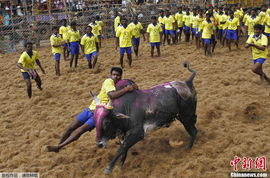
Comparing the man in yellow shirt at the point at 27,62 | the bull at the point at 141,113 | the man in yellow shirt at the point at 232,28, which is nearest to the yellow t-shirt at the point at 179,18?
the man in yellow shirt at the point at 232,28

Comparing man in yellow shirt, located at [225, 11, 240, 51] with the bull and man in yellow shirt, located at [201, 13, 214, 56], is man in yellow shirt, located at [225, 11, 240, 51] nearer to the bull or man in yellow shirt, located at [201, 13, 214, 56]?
man in yellow shirt, located at [201, 13, 214, 56]

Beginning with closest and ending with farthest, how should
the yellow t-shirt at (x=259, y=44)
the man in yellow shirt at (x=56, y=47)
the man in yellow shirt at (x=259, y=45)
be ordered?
the man in yellow shirt at (x=259, y=45) → the yellow t-shirt at (x=259, y=44) → the man in yellow shirt at (x=56, y=47)

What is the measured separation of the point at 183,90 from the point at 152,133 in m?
1.34

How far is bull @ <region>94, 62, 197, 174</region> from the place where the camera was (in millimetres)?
4402

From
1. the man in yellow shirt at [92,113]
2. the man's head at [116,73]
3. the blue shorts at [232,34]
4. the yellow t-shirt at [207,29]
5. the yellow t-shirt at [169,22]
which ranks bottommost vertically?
the man in yellow shirt at [92,113]

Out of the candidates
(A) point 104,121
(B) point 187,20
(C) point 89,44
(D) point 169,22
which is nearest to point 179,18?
→ (B) point 187,20

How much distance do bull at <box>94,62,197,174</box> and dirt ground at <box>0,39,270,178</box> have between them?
49 centimetres

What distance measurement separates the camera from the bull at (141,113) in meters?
4.40

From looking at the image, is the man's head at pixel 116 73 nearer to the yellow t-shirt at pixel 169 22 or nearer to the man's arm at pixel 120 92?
the man's arm at pixel 120 92

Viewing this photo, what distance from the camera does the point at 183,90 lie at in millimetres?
5289

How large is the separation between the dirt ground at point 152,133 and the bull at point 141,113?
488 mm

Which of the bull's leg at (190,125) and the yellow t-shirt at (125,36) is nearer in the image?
the bull's leg at (190,125)

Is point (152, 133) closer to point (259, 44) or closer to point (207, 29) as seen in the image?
point (259, 44)

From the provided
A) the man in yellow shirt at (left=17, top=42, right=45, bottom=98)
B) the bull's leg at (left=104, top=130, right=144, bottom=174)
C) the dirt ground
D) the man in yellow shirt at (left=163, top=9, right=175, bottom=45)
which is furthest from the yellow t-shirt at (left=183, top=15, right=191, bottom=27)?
the bull's leg at (left=104, top=130, right=144, bottom=174)
